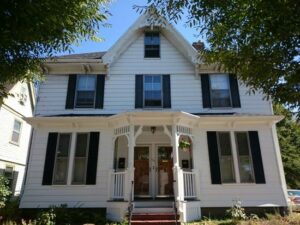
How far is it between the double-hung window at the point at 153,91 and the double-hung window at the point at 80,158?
10.3ft

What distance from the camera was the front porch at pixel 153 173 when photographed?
990 cm

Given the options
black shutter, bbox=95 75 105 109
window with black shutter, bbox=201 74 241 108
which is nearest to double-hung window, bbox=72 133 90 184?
black shutter, bbox=95 75 105 109

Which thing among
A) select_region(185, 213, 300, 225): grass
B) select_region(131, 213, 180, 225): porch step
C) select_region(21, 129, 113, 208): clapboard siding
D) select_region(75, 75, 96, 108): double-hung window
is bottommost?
select_region(185, 213, 300, 225): grass

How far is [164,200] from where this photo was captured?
1054 centimetres

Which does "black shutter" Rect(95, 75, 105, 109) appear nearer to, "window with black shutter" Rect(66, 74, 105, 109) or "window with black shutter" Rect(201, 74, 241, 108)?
"window with black shutter" Rect(66, 74, 105, 109)

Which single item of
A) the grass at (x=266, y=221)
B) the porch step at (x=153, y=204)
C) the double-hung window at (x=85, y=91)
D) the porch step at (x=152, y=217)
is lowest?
the grass at (x=266, y=221)

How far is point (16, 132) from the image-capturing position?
706 inches

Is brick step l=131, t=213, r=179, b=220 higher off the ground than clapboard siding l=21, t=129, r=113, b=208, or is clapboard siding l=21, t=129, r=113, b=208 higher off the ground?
clapboard siding l=21, t=129, r=113, b=208

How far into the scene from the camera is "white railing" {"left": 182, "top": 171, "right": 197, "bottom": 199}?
A: 10404mm

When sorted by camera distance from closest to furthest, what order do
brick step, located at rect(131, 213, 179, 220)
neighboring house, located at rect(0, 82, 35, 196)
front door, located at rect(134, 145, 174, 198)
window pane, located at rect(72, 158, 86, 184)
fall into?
brick step, located at rect(131, 213, 179, 220) < window pane, located at rect(72, 158, 86, 184) < front door, located at rect(134, 145, 174, 198) < neighboring house, located at rect(0, 82, 35, 196)

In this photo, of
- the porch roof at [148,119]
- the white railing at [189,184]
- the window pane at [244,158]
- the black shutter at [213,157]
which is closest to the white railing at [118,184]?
the porch roof at [148,119]

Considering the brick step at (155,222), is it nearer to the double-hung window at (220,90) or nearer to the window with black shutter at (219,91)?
the window with black shutter at (219,91)

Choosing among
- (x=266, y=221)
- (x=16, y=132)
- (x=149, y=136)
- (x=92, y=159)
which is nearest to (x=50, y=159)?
(x=92, y=159)

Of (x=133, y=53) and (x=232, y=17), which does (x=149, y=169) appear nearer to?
(x=133, y=53)
